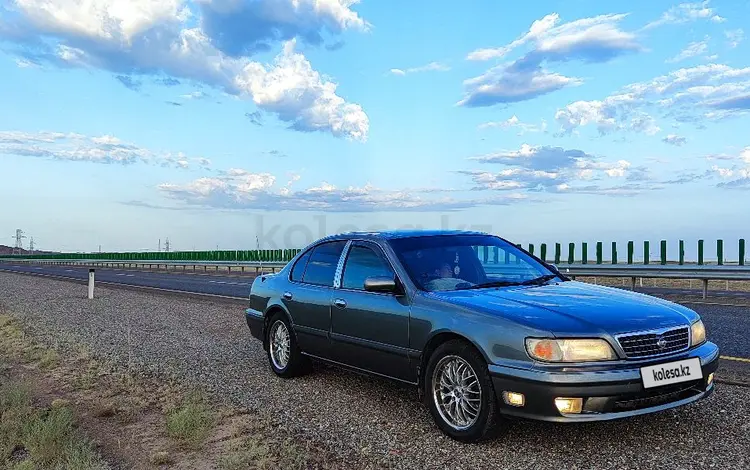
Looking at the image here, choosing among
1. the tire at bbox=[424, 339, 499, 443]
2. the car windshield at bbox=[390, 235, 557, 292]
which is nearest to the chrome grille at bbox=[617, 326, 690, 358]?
the tire at bbox=[424, 339, 499, 443]

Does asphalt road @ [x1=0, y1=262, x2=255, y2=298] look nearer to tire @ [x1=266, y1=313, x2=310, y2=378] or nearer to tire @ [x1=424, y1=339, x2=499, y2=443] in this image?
tire @ [x1=266, y1=313, x2=310, y2=378]

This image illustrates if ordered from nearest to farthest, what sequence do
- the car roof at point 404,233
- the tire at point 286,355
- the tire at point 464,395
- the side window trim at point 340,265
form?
the tire at point 464,395
the car roof at point 404,233
the side window trim at point 340,265
the tire at point 286,355

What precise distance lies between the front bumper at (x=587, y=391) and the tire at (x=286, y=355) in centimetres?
292

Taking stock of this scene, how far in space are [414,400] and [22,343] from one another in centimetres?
742

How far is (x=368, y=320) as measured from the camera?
548 centimetres

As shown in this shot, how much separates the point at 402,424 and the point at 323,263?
1.97m

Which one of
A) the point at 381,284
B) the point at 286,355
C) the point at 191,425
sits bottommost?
the point at 191,425

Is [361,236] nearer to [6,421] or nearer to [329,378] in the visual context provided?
[329,378]

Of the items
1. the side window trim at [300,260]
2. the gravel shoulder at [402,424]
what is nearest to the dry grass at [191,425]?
the gravel shoulder at [402,424]

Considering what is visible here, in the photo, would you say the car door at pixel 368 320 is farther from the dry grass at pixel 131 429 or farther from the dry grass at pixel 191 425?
the dry grass at pixel 191 425


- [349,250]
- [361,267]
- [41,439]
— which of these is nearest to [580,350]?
[361,267]

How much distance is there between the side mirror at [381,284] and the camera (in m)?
5.15

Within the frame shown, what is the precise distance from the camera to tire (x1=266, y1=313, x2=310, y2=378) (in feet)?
21.8

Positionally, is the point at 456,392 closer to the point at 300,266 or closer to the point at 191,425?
the point at 191,425
